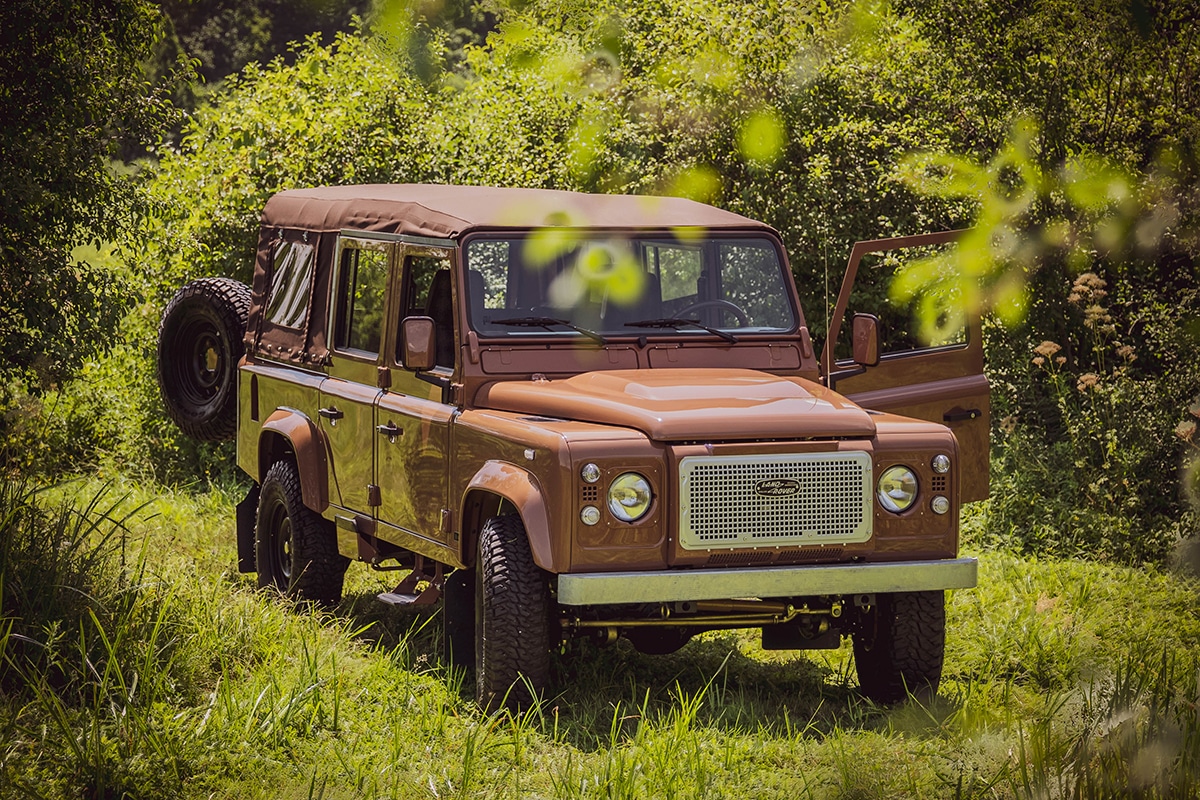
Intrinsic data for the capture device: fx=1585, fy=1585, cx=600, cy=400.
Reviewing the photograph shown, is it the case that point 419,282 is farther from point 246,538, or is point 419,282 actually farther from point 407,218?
point 246,538

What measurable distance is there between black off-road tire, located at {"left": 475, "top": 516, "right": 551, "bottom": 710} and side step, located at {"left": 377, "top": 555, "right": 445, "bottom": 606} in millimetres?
1000

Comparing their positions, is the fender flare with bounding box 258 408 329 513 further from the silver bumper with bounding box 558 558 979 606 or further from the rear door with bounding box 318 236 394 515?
the silver bumper with bounding box 558 558 979 606

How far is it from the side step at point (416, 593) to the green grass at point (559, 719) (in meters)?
0.24

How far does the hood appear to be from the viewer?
233 inches

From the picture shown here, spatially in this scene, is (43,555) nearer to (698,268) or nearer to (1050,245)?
(698,268)

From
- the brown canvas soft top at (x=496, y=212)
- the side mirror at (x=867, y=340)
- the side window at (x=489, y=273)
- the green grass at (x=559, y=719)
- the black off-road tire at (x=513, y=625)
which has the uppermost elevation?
the brown canvas soft top at (x=496, y=212)

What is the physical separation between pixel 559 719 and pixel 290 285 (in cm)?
339

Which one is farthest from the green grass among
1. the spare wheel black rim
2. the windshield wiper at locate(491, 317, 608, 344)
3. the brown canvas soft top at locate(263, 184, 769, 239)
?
the spare wheel black rim

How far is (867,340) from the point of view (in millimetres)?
7016

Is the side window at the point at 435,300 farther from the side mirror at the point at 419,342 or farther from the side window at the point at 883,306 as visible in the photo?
the side window at the point at 883,306

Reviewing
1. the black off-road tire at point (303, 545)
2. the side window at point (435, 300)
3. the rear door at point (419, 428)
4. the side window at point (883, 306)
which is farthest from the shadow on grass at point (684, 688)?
the side window at point (883, 306)

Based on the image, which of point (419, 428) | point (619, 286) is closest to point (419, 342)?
point (419, 428)

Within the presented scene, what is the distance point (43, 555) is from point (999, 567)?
209 inches

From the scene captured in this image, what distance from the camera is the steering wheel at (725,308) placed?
719 cm
